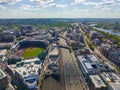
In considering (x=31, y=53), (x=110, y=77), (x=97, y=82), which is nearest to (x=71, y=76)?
(x=97, y=82)

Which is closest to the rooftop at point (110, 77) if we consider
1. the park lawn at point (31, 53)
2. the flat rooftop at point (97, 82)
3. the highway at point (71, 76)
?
the flat rooftop at point (97, 82)

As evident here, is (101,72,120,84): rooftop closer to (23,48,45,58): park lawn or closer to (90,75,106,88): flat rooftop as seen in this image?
(90,75,106,88): flat rooftop

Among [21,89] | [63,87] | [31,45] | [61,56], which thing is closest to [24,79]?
[21,89]

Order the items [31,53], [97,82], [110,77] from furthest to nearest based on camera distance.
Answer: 1. [31,53]
2. [110,77]
3. [97,82]

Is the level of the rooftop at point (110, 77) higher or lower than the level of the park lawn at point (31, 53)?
higher

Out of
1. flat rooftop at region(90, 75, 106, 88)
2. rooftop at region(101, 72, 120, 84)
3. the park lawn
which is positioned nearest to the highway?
flat rooftop at region(90, 75, 106, 88)

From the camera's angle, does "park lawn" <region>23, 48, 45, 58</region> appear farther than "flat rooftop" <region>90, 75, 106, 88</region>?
Yes

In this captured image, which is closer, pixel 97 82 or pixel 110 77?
pixel 97 82

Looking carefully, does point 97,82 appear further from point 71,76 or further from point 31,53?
point 31,53

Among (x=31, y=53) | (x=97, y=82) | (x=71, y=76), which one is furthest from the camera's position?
(x=31, y=53)

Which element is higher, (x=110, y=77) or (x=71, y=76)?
(x=110, y=77)

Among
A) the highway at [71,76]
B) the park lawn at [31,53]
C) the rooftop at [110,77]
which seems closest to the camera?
the highway at [71,76]

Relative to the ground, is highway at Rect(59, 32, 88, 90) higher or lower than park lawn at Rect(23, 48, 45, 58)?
higher

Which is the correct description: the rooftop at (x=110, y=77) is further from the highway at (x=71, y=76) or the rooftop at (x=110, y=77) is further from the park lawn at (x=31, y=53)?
the park lawn at (x=31, y=53)
